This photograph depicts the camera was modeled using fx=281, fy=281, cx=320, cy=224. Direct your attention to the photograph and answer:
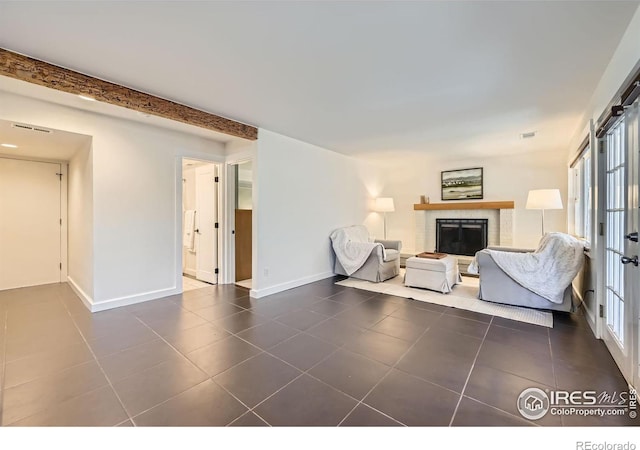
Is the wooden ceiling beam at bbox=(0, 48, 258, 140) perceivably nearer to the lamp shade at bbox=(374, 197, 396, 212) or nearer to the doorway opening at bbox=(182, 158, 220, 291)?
the doorway opening at bbox=(182, 158, 220, 291)

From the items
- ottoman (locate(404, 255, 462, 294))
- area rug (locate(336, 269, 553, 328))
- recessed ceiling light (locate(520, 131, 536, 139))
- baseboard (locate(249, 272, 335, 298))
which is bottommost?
area rug (locate(336, 269, 553, 328))

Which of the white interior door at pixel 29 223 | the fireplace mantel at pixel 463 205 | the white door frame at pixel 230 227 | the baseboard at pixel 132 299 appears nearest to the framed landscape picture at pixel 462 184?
the fireplace mantel at pixel 463 205

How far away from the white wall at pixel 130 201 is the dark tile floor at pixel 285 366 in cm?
48

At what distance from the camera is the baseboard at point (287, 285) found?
4070mm

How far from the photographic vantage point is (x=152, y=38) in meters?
1.98

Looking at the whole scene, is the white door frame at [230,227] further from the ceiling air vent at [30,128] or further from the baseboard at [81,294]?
the ceiling air vent at [30,128]

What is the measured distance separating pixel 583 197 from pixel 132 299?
643cm

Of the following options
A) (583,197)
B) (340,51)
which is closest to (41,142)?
(340,51)

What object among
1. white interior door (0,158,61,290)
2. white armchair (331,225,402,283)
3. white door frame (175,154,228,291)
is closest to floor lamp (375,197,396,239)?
white armchair (331,225,402,283)

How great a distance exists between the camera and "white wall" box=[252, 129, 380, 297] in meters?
4.13

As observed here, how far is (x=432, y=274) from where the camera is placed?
13.9 ft

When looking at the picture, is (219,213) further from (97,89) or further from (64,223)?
(64,223)

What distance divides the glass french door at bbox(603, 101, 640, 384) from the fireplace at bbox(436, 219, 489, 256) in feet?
12.1

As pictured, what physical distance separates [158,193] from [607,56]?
502 centimetres
